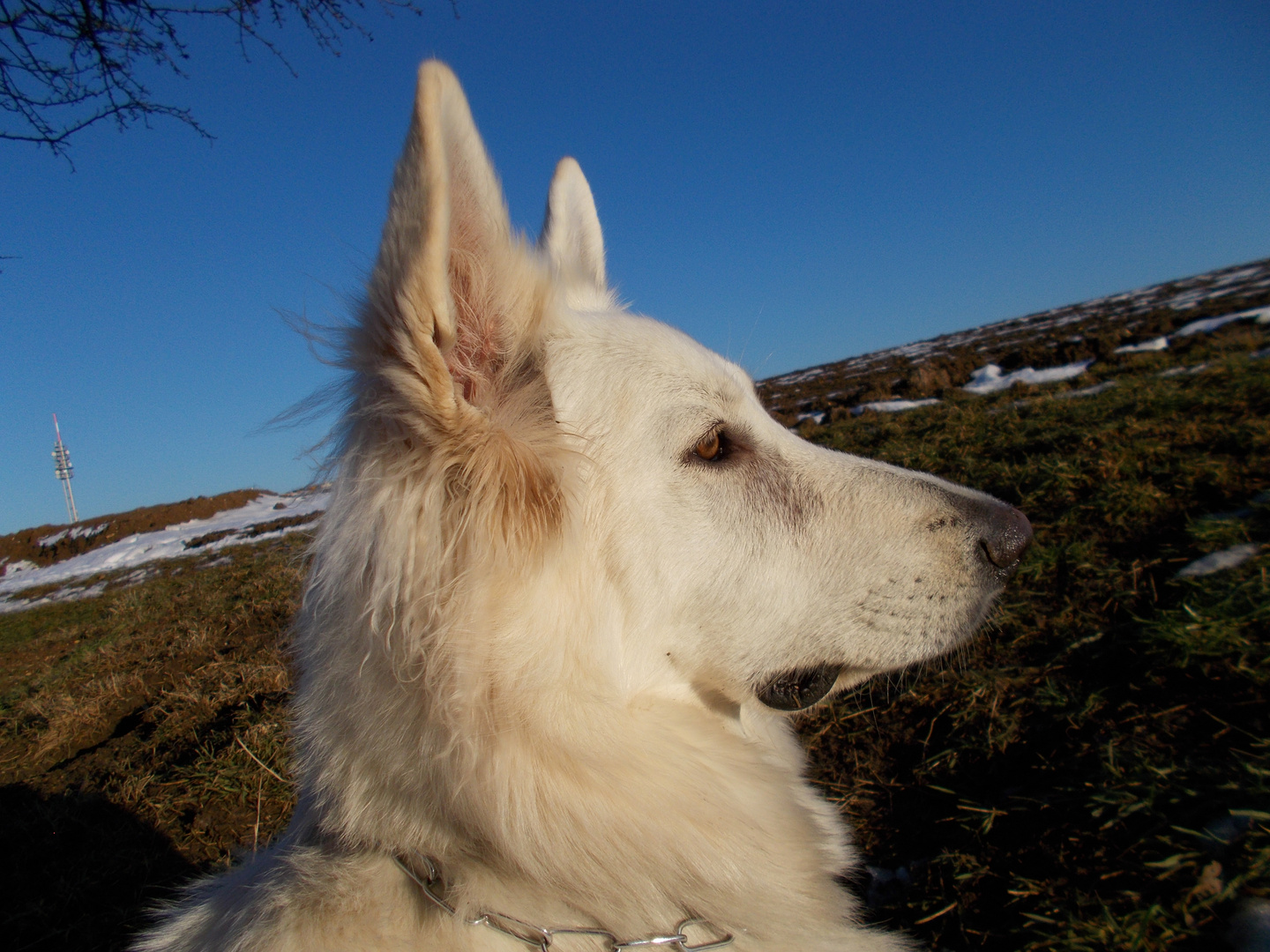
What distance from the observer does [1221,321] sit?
10.0m

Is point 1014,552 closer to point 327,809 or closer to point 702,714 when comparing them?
point 702,714

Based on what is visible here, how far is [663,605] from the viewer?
1.58 meters

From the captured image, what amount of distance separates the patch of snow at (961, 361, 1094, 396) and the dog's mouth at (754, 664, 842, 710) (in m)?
8.35

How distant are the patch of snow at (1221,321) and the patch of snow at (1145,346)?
1.11ft

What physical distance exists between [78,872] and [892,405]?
9885 mm

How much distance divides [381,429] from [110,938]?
9.37 feet

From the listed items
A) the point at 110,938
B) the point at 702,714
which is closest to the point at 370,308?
the point at 702,714

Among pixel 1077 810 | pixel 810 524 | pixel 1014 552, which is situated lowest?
pixel 1077 810

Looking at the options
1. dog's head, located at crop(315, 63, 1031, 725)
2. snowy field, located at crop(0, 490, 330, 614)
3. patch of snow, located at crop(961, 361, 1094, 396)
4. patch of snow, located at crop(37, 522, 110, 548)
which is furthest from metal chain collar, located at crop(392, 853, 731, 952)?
patch of snow, located at crop(37, 522, 110, 548)

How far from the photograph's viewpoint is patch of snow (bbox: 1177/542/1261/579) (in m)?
2.64

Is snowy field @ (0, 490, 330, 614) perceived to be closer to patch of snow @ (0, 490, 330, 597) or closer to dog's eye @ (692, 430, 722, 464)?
patch of snow @ (0, 490, 330, 597)

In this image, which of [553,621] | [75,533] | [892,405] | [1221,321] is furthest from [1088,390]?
[75,533]

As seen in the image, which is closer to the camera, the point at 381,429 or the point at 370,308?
the point at 370,308

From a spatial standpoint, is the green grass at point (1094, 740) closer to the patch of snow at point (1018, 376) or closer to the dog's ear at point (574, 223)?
the dog's ear at point (574, 223)
